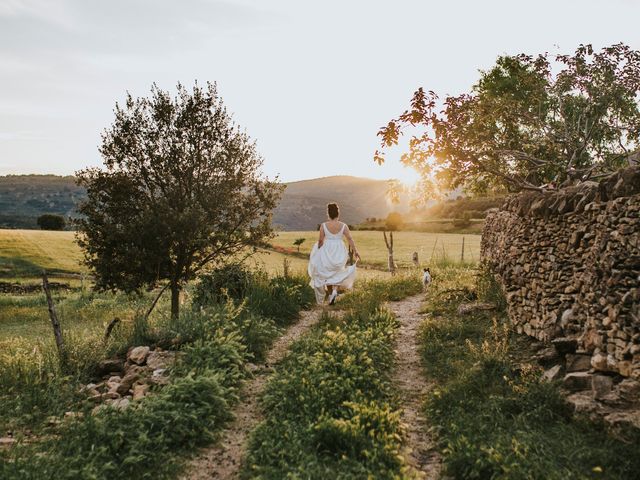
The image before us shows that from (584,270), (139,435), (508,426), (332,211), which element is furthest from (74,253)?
(508,426)

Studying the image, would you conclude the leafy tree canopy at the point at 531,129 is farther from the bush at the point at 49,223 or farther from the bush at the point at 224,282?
the bush at the point at 49,223

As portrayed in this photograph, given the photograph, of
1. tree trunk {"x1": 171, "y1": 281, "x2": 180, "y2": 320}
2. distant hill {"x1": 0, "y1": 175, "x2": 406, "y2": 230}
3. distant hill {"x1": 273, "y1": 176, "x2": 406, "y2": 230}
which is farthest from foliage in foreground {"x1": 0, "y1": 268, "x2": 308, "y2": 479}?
distant hill {"x1": 0, "y1": 175, "x2": 406, "y2": 230}

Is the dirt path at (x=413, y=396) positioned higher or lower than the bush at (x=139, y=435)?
lower

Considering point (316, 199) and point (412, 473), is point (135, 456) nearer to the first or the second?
point (412, 473)

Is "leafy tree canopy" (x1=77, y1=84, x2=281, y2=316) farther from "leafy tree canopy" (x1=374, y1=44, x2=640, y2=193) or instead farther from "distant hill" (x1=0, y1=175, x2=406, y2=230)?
"distant hill" (x1=0, y1=175, x2=406, y2=230)

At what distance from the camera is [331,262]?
14227mm

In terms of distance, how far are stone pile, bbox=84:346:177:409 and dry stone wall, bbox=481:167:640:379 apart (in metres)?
6.50

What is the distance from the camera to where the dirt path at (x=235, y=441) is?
18.6ft

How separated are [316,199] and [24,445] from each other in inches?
6608

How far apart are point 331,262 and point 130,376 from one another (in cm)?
697

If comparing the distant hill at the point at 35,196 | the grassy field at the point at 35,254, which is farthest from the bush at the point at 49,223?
the distant hill at the point at 35,196

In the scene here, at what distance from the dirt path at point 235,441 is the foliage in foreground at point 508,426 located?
8.03 feet

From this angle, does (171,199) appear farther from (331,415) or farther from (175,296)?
(331,415)

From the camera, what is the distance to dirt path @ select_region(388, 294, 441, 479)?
584cm
